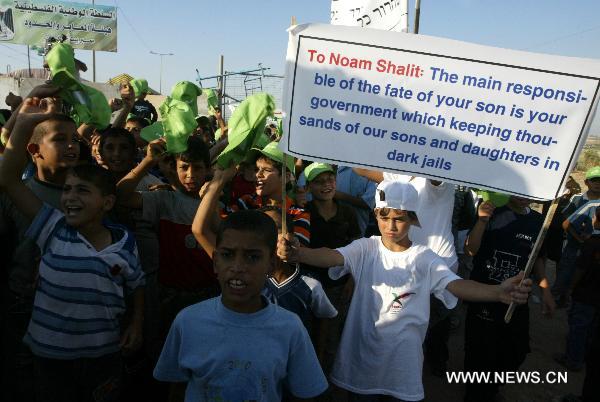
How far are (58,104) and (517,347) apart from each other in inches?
133

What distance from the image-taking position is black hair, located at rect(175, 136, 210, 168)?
2750 millimetres

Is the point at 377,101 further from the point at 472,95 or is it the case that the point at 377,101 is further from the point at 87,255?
the point at 87,255

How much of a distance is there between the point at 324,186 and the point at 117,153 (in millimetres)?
1510

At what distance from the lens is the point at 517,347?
307cm

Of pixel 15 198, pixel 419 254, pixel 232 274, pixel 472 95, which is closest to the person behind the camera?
pixel 232 274

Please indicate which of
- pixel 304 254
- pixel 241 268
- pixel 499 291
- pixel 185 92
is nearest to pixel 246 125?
pixel 304 254

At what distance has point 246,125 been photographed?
7.04ft

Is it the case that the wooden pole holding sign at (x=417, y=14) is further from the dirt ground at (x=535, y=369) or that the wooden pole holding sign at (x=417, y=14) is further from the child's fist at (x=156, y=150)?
the child's fist at (x=156, y=150)

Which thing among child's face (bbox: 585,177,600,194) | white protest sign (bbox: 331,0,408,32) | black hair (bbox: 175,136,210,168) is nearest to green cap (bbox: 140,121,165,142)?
black hair (bbox: 175,136,210,168)

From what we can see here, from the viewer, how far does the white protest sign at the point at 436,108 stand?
6.22ft

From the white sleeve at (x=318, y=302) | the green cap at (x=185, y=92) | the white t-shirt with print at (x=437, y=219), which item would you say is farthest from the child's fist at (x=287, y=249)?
the green cap at (x=185, y=92)

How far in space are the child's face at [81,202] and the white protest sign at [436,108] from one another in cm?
96

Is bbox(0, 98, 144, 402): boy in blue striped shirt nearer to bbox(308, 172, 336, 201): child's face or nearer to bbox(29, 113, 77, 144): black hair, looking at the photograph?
bbox(29, 113, 77, 144): black hair

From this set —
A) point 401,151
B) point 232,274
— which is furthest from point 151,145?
point 401,151
